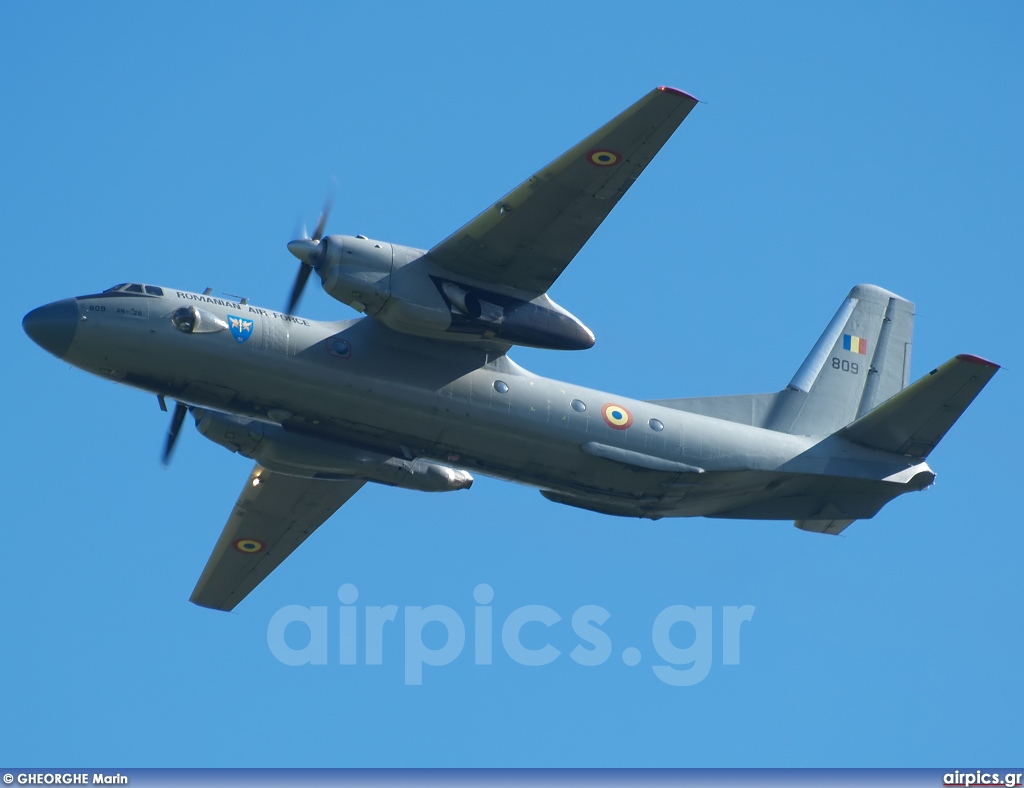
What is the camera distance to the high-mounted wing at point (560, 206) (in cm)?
2302

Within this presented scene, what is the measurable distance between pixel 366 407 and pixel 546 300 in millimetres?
3623

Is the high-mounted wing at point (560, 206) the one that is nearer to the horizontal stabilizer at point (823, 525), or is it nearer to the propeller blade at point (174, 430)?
the propeller blade at point (174, 430)

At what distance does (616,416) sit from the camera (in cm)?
2564

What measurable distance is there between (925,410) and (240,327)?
12.5m

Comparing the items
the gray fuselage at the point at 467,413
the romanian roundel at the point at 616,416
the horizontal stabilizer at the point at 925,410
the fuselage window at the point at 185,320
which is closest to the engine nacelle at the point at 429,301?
the gray fuselage at the point at 467,413

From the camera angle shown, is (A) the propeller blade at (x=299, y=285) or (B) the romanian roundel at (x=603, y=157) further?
(A) the propeller blade at (x=299, y=285)

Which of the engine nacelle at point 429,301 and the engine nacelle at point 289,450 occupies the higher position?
the engine nacelle at point 429,301

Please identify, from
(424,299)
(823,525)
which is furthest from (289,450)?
(823,525)

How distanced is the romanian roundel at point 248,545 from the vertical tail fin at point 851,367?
10.6 metres

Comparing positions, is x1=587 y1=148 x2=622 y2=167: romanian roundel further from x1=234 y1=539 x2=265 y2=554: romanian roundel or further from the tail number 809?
x1=234 y1=539 x2=265 y2=554: romanian roundel

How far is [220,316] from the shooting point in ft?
77.5

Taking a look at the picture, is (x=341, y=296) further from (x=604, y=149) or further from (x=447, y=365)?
(x=604, y=149)

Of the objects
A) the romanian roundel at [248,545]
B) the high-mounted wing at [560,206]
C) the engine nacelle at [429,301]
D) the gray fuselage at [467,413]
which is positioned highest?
the high-mounted wing at [560,206]

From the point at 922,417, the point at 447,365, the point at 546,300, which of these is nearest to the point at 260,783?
the point at 447,365
